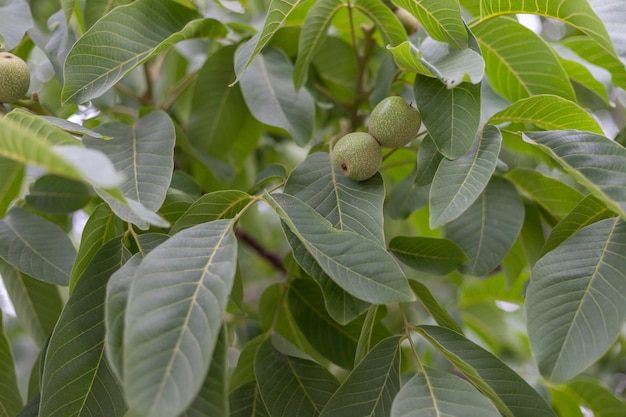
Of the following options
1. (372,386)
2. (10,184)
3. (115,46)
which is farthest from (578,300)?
(10,184)

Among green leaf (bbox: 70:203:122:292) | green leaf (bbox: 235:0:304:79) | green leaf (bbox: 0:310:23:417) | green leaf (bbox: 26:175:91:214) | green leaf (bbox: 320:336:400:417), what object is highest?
green leaf (bbox: 235:0:304:79)

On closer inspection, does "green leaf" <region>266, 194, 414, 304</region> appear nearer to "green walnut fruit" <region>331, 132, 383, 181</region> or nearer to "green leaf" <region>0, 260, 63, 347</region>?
"green walnut fruit" <region>331, 132, 383, 181</region>

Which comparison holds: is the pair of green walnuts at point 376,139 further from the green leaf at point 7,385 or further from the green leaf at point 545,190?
the green leaf at point 7,385

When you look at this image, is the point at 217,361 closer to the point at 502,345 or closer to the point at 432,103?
the point at 432,103

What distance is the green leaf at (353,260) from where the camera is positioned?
0.61 meters

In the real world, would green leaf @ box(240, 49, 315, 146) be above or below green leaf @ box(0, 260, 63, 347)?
above

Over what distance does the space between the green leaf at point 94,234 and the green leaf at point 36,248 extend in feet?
0.23

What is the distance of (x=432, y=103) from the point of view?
0.76 meters

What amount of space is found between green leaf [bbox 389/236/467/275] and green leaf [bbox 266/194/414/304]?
0.86ft

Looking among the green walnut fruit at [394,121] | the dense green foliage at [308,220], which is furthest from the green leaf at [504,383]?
the green walnut fruit at [394,121]

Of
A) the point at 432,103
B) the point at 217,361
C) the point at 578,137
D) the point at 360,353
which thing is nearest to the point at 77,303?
the point at 217,361

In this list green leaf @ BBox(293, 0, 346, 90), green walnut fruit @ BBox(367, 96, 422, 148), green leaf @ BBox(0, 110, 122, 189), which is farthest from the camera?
green leaf @ BBox(293, 0, 346, 90)

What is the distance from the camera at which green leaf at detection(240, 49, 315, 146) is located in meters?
0.97

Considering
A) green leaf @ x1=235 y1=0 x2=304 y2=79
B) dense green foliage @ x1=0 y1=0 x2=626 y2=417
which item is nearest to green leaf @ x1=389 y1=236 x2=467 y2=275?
dense green foliage @ x1=0 y1=0 x2=626 y2=417
